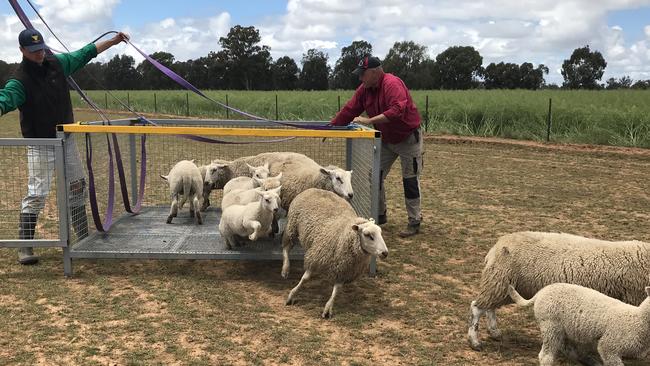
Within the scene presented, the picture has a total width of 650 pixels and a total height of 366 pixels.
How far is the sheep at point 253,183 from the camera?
19.8ft

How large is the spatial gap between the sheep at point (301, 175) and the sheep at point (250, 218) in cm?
58

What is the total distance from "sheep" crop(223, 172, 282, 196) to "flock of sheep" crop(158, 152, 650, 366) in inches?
0.6

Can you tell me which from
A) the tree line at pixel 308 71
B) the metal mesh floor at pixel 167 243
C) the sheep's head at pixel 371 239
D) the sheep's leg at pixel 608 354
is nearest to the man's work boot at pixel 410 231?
the metal mesh floor at pixel 167 243

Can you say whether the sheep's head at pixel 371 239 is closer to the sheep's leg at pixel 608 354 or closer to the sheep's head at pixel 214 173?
the sheep's leg at pixel 608 354

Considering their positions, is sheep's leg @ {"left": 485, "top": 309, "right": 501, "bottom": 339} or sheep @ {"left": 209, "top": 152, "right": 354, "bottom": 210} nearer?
sheep's leg @ {"left": 485, "top": 309, "right": 501, "bottom": 339}

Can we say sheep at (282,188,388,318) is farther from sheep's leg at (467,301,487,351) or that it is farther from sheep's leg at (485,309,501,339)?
sheep's leg at (485,309,501,339)

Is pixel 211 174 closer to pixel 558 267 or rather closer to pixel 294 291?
pixel 294 291

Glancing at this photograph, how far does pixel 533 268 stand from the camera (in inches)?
158

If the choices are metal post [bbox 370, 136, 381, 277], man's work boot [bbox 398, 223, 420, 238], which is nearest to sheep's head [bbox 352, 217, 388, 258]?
metal post [bbox 370, 136, 381, 277]

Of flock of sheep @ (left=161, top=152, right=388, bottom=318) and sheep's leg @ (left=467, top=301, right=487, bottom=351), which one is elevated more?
flock of sheep @ (left=161, top=152, right=388, bottom=318)

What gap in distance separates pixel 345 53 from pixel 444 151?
3253 inches

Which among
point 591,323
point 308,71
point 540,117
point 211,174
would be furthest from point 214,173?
point 308,71

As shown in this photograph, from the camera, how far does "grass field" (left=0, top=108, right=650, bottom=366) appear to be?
406 centimetres

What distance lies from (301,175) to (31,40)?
3.17m
